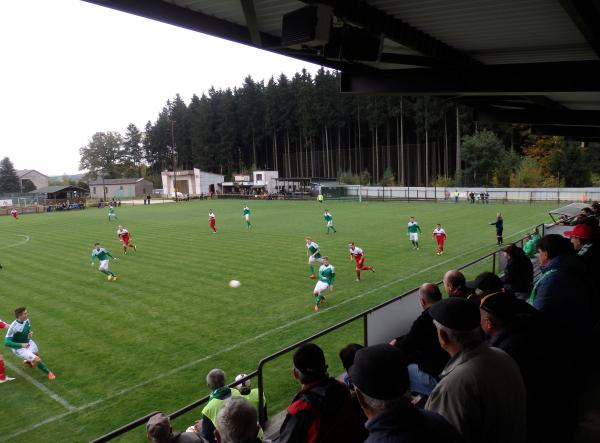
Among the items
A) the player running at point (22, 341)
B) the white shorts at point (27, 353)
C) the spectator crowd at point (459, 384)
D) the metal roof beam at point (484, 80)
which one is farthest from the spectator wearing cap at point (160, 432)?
the white shorts at point (27, 353)

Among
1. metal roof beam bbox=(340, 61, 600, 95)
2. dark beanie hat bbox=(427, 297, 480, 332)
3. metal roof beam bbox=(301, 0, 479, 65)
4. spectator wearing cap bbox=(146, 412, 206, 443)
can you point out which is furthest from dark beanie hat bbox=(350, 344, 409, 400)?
metal roof beam bbox=(340, 61, 600, 95)

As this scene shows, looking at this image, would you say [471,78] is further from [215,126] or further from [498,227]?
[215,126]

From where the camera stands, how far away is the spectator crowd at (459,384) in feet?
7.73

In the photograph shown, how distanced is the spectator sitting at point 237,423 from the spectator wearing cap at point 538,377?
1942 millimetres

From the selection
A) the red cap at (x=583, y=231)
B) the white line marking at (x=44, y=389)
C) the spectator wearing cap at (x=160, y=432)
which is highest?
the red cap at (x=583, y=231)

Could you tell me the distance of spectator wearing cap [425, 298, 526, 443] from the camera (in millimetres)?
2740

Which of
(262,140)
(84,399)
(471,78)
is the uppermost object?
(262,140)

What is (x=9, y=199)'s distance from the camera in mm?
74250

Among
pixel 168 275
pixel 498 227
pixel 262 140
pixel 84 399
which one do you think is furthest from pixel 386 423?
pixel 262 140

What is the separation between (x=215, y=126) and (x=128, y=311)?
305 ft

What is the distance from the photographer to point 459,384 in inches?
110

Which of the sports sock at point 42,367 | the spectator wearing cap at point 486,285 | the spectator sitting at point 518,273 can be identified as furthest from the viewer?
the sports sock at point 42,367

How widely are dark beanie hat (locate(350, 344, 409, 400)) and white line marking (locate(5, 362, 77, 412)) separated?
765 cm

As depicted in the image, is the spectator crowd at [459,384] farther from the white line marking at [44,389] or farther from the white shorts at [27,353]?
the white shorts at [27,353]
